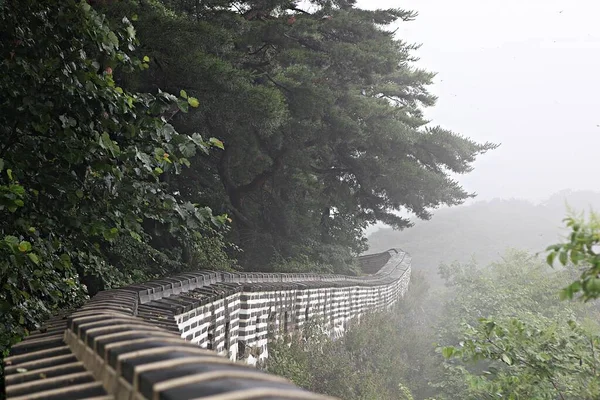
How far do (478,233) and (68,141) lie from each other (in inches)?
3025

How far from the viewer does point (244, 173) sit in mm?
15875

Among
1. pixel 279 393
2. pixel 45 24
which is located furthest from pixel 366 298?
pixel 279 393

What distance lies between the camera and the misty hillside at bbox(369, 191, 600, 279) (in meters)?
65.8

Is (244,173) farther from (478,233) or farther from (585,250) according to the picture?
(478,233)

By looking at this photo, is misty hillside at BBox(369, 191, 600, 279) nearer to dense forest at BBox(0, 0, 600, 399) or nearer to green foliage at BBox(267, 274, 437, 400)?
dense forest at BBox(0, 0, 600, 399)

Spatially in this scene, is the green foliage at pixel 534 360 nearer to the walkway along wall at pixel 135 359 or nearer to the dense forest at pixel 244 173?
the dense forest at pixel 244 173

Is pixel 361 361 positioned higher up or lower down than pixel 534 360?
lower down

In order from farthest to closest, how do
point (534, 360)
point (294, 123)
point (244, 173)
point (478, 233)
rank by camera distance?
point (478, 233) → point (244, 173) → point (294, 123) → point (534, 360)

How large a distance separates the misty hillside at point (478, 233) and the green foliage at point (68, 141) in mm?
52554

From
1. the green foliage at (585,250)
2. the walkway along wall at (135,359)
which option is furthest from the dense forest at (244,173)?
the walkway along wall at (135,359)

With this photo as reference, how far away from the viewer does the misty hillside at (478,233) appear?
65.8m

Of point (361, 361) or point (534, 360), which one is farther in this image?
point (361, 361)

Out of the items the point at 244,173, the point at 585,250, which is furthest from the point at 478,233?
the point at 585,250

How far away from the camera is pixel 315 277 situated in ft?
43.5
